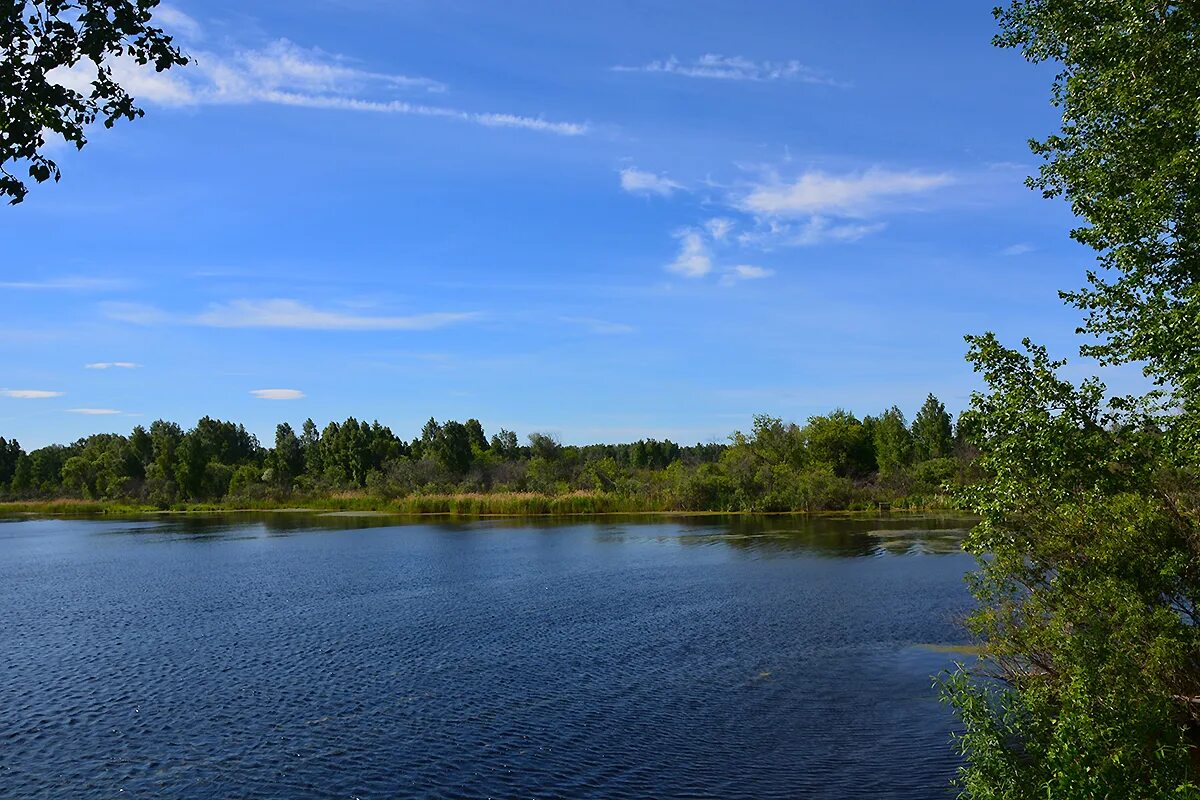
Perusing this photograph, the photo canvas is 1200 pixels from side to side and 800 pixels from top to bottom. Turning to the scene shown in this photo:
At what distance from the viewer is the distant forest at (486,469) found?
7988cm

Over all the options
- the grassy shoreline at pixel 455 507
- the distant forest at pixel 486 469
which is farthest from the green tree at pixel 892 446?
the grassy shoreline at pixel 455 507

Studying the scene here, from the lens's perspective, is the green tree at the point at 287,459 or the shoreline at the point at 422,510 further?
the green tree at the point at 287,459

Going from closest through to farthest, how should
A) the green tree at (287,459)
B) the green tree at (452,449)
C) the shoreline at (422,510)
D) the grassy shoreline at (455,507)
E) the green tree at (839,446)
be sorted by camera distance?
the shoreline at (422,510) → the grassy shoreline at (455,507) → the green tree at (839,446) → the green tree at (452,449) → the green tree at (287,459)

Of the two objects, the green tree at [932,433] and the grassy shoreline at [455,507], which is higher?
the green tree at [932,433]

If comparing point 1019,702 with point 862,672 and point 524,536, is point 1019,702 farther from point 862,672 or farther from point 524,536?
point 524,536

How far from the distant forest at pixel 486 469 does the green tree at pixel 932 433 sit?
159mm

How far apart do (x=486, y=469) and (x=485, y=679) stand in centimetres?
9973

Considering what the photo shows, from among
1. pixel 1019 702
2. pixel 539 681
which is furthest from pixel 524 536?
pixel 1019 702

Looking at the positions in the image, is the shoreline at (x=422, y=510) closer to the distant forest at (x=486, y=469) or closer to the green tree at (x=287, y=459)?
the distant forest at (x=486, y=469)

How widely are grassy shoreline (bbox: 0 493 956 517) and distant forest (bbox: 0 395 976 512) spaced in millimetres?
242

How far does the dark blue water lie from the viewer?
13.9 metres

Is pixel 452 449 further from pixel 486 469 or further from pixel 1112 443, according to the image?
pixel 1112 443

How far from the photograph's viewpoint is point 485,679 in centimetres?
1981

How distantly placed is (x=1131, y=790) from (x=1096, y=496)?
524 cm
